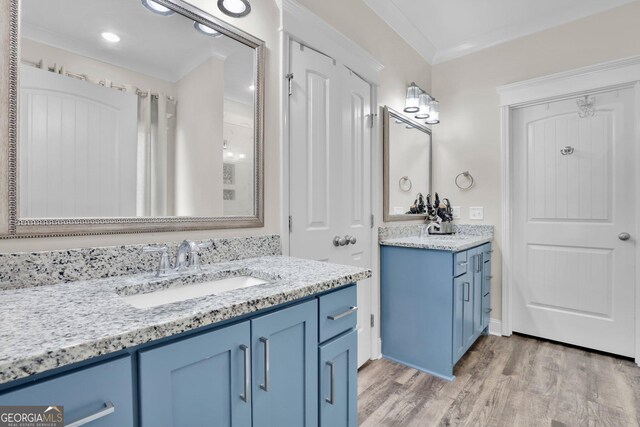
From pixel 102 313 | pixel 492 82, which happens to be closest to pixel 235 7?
pixel 102 313

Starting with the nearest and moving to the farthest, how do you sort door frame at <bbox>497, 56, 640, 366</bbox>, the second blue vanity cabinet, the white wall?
the white wall → the second blue vanity cabinet → door frame at <bbox>497, 56, 640, 366</bbox>

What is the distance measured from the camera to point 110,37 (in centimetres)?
116

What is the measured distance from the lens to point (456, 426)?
1.67m

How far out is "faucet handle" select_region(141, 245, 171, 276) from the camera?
45.6 inches

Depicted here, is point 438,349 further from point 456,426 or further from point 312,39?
point 312,39

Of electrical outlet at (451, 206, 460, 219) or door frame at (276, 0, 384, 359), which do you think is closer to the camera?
door frame at (276, 0, 384, 359)

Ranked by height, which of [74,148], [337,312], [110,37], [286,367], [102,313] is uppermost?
[110,37]

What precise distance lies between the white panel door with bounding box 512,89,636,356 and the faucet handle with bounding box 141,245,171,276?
115 inches

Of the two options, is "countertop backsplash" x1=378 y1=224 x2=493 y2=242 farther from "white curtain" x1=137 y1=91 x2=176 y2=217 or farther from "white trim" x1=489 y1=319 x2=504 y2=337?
"white curtain" x1=137 y1=91 x2=176 y2=217

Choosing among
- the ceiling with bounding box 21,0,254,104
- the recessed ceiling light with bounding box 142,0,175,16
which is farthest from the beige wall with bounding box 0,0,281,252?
the recessed ceiling light with bounding box 142,0,175,16

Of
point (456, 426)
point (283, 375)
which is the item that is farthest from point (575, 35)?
point (283, 375)

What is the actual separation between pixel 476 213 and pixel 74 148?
120 inches

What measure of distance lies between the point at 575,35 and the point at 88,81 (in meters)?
3.39

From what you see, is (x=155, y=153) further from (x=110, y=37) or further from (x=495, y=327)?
(x=495, y=327)
